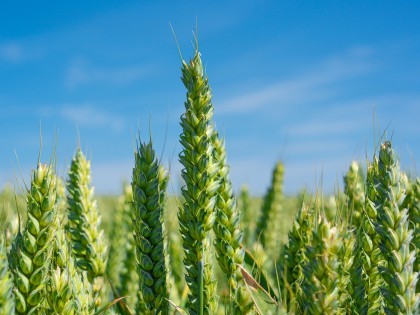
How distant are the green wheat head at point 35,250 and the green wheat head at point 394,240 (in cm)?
129

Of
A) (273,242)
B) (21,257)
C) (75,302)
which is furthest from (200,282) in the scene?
(273,242)

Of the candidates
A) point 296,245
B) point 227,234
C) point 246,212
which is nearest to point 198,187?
point 227,234

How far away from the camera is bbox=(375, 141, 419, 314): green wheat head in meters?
1.93

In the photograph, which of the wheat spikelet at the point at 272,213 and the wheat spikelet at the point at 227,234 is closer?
the wheat spikelet at the point at 227,234

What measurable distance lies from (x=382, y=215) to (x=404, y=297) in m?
0.33

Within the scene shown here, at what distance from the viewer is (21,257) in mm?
1968

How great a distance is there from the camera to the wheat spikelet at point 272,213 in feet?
15.8

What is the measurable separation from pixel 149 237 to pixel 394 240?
1.03m

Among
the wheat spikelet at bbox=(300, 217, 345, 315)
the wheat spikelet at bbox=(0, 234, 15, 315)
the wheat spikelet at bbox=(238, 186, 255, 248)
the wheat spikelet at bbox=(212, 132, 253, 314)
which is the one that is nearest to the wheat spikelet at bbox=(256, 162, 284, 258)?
the wheat spikelet at bbox=(238, 186, 255, 248)

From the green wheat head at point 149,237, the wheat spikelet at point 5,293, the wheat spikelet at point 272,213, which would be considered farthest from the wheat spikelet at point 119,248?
the wheat spikelet at point 5,293

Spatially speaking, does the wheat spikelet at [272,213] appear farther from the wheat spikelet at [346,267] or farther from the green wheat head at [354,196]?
the wheat spikelet at [346,267]

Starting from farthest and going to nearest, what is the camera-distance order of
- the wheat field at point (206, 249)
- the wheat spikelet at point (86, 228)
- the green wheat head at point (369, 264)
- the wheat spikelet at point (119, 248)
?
1. the wheat spikelet at point (119, 248)
2. the wheat spikelet at point (86, 228)
3. the green wheat head at point (369, 264)
4. the wheat field at point (206, 249)

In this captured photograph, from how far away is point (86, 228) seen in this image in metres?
2.79

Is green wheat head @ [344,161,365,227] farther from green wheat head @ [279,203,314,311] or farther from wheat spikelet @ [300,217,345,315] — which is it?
wheat spikelet @ [300,217,345,315]
